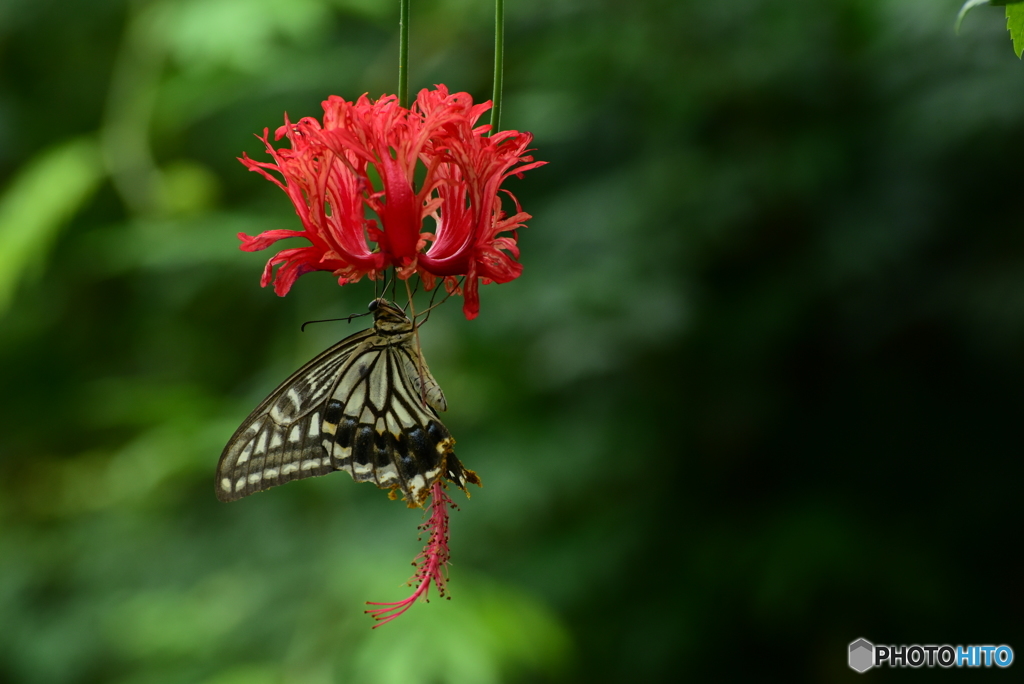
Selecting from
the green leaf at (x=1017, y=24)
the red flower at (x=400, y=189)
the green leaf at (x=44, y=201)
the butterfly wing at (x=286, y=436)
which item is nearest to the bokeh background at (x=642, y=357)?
the green leaf at (x=44, y=201)

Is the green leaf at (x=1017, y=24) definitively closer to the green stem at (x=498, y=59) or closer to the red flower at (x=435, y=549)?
the green stem at (x=498, y=59)

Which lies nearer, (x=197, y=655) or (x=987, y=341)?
(x=987, y=341)

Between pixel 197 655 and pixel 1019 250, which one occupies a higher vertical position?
pixel 1019 250

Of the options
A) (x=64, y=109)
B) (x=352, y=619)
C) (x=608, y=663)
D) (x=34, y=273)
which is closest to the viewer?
(x=352, y=619)

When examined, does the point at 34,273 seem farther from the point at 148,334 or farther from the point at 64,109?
the point at 64,109

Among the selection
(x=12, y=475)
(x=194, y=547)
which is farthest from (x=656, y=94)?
(x=12, y=475)

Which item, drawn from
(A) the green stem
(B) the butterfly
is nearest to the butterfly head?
(B) the butterfly
